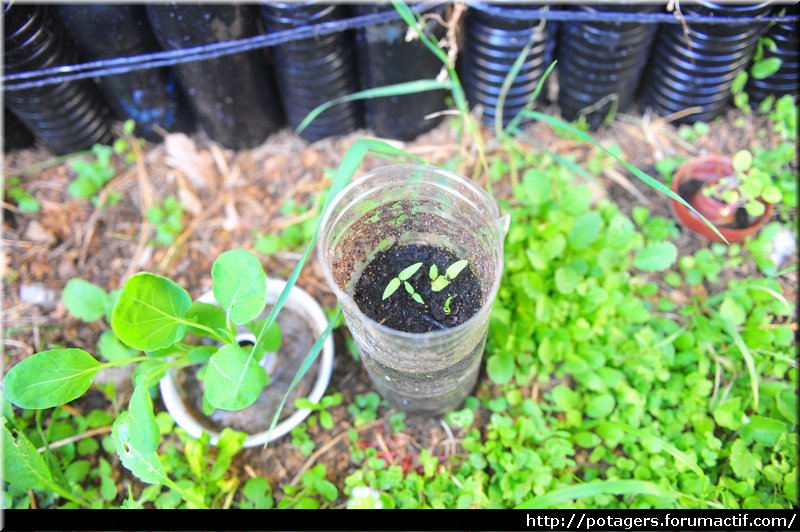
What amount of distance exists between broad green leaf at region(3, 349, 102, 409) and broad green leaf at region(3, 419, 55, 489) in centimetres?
17

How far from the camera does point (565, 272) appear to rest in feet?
5.49

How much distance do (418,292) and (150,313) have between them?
0.58 meters

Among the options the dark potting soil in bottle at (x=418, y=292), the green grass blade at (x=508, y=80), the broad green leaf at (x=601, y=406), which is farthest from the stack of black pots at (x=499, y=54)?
the broad green leaf at (x=601, y=406)

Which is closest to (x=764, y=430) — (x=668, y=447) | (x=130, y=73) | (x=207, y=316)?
(x=668, y=447)

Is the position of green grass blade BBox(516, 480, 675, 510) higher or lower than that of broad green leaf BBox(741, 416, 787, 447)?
higher

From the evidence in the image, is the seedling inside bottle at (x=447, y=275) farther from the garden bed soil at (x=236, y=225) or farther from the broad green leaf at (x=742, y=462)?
the broad green leaf at (x=742, y=462)

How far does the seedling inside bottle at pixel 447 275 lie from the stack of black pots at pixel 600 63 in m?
0.99

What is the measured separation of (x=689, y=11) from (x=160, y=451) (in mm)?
2048

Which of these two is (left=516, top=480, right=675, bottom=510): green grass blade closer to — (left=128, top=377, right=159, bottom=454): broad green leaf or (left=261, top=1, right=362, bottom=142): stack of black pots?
(left=128, top=377, right=159, bottom=454): broad green leaf

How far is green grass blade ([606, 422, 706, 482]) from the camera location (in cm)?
138

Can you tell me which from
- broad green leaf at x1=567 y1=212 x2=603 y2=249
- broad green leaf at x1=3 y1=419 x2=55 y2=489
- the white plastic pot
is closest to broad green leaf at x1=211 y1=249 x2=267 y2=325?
the white plastic pot

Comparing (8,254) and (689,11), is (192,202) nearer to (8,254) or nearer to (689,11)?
(8,254)

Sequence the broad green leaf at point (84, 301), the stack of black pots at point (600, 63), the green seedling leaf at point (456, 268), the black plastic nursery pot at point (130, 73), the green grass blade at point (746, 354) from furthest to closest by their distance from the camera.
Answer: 1. the stack of black pots at point (600, 63)
2. the black plastic nursery pot at point (130, 73)
3. the broad green leaf at point (84, 301)
4. the green grass blade at point (746, 354)
5. the green seedling leaf at point (456, 268)

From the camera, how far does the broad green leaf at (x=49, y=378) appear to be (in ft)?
4.06
